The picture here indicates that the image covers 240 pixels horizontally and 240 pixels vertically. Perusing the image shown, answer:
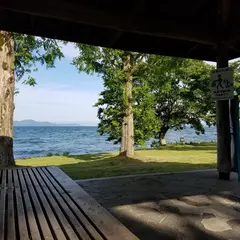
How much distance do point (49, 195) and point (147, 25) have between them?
298 cm

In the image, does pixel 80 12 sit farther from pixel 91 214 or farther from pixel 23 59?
pixel 23 59

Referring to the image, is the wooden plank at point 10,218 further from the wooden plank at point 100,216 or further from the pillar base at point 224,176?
the pillar base at point 224,176

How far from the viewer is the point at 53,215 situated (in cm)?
232

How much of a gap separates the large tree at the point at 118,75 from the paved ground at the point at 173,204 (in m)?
6.75

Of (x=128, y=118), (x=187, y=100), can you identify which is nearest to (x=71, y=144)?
(x=187, y=100)

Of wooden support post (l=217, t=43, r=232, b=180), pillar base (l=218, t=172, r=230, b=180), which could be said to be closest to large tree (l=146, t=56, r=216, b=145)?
wooden support post (l=217, t=43, r=232, b=180)

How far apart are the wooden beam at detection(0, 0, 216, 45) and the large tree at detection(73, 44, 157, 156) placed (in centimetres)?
725

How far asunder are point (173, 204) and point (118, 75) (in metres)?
9.03

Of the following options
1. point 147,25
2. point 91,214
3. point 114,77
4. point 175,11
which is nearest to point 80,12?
point 147,25

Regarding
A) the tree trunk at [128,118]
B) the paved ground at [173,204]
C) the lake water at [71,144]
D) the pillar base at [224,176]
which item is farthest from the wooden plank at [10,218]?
the lake water at [71,144]

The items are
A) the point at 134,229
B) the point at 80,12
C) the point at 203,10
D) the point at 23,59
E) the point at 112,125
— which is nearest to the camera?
the point at 134,229

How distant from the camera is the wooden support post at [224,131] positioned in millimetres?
5215

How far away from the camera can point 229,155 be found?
5223mm

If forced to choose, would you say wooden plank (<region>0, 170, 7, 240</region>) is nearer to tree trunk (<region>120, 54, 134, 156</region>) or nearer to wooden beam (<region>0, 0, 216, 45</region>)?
wooden beam (<region>0, 0, 216, 45</region>)
